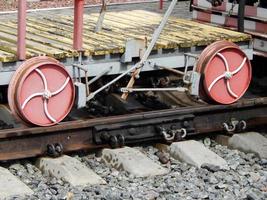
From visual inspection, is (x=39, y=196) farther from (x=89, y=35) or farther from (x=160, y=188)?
(x=89, y=35)

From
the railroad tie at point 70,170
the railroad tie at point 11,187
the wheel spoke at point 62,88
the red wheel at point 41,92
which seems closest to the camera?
the railroad tie at point 11,187

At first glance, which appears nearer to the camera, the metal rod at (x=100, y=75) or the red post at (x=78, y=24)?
the red post at (x=78, y=24)

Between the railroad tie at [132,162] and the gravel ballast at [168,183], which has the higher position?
the railroad tie at [132,162]

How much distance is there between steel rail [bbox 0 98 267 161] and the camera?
22.6 feet

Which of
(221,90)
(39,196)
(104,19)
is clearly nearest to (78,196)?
(39,196)

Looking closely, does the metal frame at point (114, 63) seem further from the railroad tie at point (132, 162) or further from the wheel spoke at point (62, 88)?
the railroad tie at point (132, 162)

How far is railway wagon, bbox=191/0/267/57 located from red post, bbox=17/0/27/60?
251cm

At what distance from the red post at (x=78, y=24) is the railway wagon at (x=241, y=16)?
195 centimetres

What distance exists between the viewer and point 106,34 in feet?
26.9

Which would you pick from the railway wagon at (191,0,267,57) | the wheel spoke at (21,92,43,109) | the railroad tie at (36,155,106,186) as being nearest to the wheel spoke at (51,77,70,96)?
the wheel spoke at (21,92,43,109)

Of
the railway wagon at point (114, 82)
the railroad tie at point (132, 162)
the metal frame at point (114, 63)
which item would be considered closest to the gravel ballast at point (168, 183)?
the railroad tie at point (132, 162)

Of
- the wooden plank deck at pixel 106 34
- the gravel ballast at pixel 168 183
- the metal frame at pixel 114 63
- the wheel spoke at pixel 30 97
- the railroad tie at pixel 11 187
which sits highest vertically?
the wooden plank deck at pixel 106 34

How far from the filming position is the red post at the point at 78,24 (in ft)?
23.2

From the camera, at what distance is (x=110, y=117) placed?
7.39 metres
